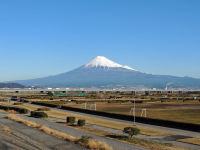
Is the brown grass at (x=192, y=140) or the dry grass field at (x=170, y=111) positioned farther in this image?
the dry grass field at (x=170, y=111)

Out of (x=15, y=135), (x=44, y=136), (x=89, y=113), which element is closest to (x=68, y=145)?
(x=44, y=136)

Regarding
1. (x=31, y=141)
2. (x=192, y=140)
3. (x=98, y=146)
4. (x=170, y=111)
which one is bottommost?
(x=170, y=111)

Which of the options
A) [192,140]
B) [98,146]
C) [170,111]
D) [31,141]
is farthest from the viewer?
[170,111]

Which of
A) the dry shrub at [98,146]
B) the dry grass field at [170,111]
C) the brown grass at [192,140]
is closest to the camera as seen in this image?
the dry shrub at [98,146]

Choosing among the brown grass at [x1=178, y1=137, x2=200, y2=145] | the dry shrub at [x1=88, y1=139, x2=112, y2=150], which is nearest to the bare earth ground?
the dry shrub at [x1=88, y1=139, x2=112, y2=150]

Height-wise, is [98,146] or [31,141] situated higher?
[98,146]

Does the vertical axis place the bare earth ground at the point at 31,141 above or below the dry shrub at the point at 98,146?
below

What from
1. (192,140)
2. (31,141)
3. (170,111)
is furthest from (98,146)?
(170,111)

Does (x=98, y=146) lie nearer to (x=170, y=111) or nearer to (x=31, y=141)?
(x=31, y=141)

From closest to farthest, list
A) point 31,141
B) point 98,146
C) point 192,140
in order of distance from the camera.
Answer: point 98,146 < point 31,141 < point 192,140

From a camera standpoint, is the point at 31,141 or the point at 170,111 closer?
the point at 31,141

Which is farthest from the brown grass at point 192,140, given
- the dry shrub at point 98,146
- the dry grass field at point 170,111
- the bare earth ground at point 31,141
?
the dry grass field at point 170,111

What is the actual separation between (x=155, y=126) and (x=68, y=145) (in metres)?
26.2

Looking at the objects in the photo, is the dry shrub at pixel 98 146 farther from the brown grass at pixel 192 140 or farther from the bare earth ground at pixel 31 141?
the brown grass at pixel 192 140
